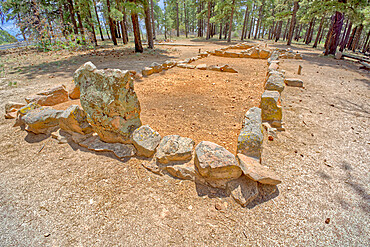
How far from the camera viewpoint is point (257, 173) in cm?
224

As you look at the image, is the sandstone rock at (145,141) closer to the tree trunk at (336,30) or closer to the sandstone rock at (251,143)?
the sandstone rock at (251,143)

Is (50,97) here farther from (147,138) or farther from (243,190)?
(243,190)

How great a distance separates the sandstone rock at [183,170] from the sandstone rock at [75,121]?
1.87 metres

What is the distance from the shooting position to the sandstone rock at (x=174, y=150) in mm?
2637

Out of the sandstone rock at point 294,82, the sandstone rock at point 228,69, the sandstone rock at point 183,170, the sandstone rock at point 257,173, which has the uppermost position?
the sandstone rock at point 228,69

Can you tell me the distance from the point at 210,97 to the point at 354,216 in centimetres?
377

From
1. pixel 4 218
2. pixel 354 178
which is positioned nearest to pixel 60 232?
pixel 4 218

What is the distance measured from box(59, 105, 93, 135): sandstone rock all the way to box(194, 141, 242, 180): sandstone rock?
230 cm

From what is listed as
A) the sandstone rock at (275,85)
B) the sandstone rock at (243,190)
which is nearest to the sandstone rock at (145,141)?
the sandstone rock at (243,190)

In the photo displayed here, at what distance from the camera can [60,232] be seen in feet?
6.36

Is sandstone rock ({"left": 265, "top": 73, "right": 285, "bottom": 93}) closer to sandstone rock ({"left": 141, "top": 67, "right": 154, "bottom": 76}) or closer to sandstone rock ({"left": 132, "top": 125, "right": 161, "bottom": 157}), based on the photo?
sandstone rock ({"left": 132, "top": 125, "right": 161, "bottom": 157})

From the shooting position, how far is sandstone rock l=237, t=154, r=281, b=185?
2205 millimetres

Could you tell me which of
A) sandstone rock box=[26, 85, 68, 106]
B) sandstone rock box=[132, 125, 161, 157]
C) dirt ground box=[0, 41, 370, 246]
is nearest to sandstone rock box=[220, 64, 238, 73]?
dirt ground box=[0, 41, 370, 246]

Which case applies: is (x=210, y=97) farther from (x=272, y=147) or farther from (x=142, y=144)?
(x=142, y=144)
